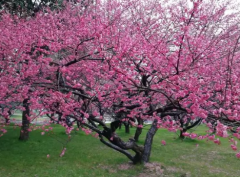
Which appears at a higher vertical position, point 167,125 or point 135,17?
point 135,17

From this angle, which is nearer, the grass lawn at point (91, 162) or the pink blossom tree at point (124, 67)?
the pink blossom tree at point (124, 67)

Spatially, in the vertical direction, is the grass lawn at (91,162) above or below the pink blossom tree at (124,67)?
below

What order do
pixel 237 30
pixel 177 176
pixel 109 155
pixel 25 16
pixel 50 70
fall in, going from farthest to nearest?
pixel 25 16 → pixel 109 155 → pixel 237 30 → pixel 177 176 → pixel 50 70

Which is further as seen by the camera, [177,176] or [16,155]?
[16,155]

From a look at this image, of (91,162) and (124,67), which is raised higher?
(124,67)

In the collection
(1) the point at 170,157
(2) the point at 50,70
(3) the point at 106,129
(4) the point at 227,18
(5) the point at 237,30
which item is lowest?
(1) the point at 170,157

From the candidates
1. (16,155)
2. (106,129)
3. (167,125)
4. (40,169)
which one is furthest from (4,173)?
(167,125)

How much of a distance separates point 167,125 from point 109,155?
5.85 meters

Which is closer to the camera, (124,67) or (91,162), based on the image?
(124,67)

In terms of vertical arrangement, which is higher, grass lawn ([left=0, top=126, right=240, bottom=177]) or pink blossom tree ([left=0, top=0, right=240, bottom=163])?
pink blossom tree ([left=0, top=0, right=240, bottom=163])

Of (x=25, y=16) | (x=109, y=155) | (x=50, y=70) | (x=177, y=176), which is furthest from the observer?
(x=25, y=16)

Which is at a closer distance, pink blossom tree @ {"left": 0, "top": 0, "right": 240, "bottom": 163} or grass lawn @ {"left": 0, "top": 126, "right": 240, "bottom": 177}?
pink blossom tree @ {"left": 0, "top": 0, "right": 240, "bottom": 163}

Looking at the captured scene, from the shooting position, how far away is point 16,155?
1098 centimetres

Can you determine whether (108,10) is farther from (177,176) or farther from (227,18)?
(177,176)
